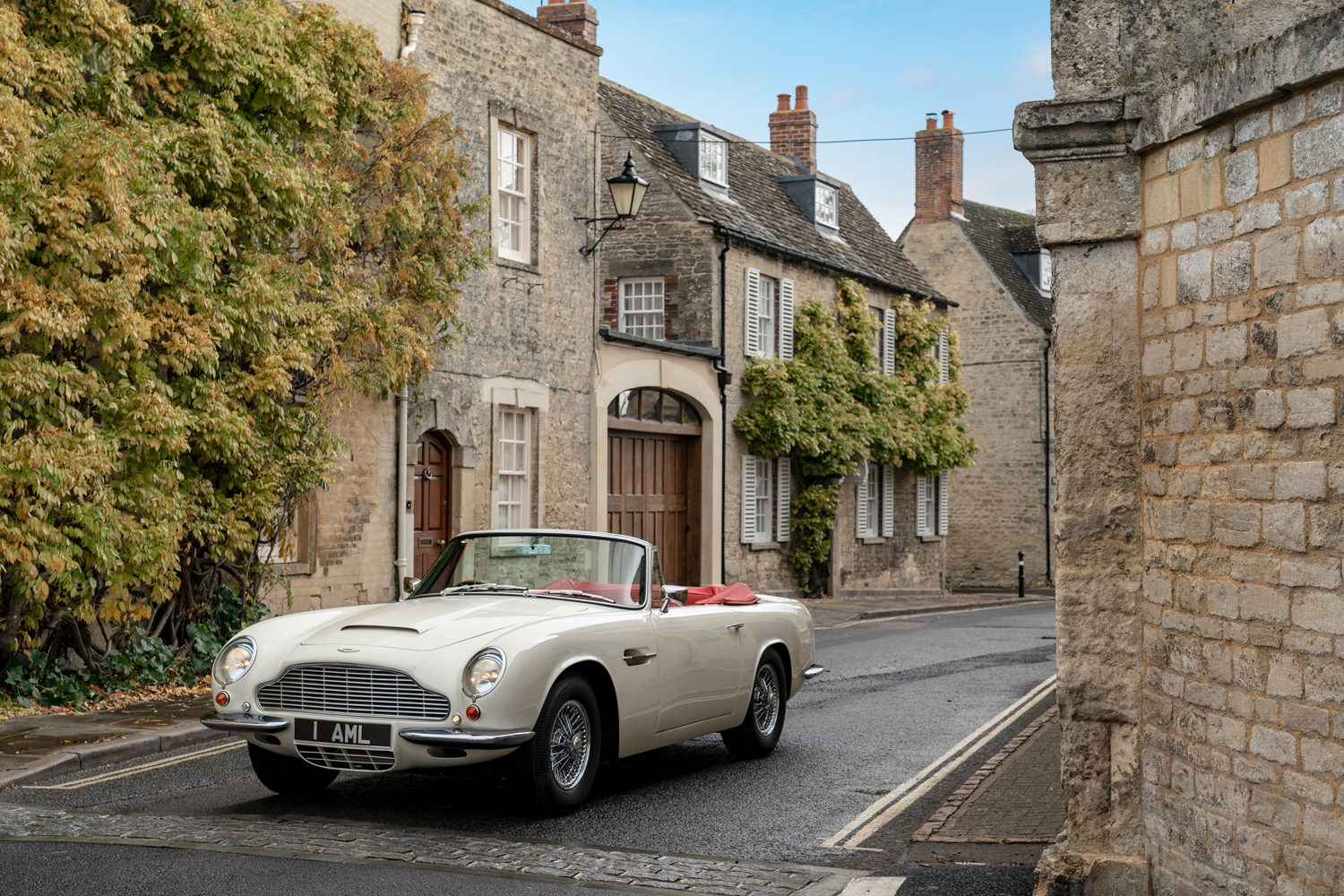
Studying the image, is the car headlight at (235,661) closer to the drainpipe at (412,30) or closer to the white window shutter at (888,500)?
the drainpipe at (412,30)

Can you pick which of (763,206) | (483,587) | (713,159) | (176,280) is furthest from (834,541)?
(483,587)

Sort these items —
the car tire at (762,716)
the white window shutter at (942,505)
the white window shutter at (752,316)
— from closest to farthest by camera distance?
the car tire at (762,716) → the white window shutter at (752,316) → the white window shutter at (942,505)

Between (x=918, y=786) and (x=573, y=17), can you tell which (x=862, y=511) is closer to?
(x=573, y=17)

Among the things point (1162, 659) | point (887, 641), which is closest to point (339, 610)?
point (1162, 659)

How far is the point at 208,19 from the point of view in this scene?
39.1ft

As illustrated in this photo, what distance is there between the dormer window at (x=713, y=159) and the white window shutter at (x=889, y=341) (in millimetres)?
5235

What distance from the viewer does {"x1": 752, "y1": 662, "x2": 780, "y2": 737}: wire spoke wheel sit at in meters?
8.98

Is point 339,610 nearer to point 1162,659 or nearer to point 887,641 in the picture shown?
point 1162,659

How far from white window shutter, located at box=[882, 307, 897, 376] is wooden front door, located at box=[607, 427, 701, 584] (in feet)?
23.1

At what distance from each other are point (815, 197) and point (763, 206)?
2.36 meters

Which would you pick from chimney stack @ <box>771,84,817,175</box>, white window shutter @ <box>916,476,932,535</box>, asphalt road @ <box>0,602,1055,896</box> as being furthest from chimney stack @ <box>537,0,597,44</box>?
asphalt road @ <box>0,602,1055,896</box>

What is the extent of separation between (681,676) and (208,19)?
759cm

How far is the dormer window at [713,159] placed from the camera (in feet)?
80.6

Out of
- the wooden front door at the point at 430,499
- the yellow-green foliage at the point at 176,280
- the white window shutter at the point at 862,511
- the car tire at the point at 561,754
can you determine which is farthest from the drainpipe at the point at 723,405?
the car tire at the point at 561,754
